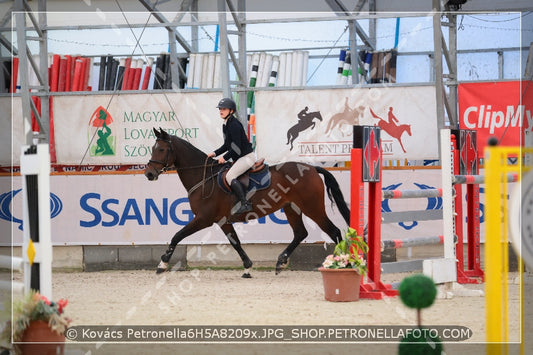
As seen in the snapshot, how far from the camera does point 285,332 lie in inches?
202

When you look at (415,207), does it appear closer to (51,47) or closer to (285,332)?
(285,332)

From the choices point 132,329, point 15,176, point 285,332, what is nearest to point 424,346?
point 285,332

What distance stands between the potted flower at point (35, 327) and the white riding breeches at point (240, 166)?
204 inches

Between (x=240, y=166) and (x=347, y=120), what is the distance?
6.87ft

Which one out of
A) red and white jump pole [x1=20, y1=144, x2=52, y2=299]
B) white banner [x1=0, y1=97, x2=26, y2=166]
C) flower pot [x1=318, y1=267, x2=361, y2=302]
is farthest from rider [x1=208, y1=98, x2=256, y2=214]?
red and white jump pole [x1=20, y1=144, x2=52, y2=299]

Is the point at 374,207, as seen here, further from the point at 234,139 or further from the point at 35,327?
the point at 35,327

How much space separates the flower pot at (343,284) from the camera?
6746mm

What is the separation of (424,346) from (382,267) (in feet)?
12.0

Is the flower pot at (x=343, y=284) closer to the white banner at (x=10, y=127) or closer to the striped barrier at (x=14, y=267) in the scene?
the striped barrier at (x=14, y=267)

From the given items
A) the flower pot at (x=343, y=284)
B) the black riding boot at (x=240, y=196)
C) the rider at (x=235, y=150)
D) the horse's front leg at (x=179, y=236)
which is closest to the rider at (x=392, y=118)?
the rider at (x=235, y=150)

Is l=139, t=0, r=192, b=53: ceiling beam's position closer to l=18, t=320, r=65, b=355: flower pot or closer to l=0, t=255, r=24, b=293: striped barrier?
l=0, t=255, r=24, b=293: striped barrier

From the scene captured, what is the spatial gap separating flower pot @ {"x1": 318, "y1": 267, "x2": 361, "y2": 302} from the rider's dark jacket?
2558 millimetres

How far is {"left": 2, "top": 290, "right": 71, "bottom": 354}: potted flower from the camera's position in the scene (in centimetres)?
388

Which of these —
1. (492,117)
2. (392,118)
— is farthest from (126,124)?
(492,117)
